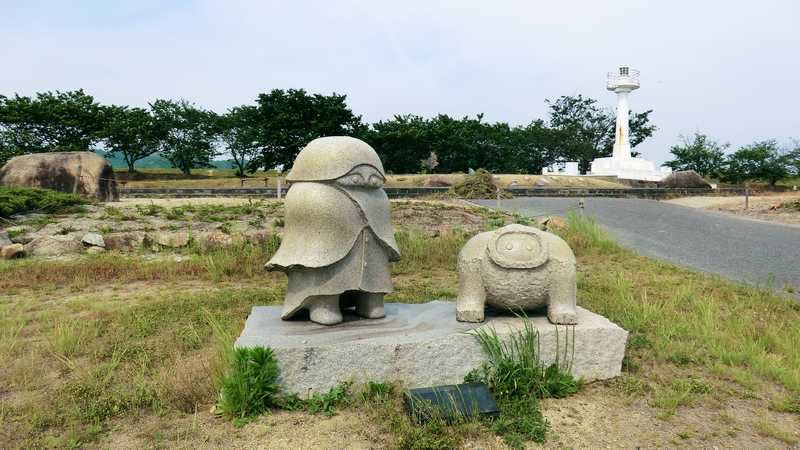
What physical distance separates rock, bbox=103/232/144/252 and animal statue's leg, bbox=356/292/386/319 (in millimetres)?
5823

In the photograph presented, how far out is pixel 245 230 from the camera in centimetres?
889

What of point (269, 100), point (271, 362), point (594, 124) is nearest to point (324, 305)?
point (271, 362)

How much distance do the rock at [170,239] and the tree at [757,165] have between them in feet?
88.6

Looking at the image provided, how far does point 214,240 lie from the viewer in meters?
8.20

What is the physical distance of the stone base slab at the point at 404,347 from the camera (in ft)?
10.4

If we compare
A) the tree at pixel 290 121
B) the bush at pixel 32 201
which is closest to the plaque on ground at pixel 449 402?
the bush at pixel 32 201

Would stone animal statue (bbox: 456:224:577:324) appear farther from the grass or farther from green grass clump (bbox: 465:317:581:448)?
the grass

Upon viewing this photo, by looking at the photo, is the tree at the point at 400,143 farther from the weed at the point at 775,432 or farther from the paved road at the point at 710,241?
the weed at the point at 775,432

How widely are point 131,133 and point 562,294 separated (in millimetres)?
26093

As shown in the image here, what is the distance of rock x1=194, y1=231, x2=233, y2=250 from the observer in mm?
8078

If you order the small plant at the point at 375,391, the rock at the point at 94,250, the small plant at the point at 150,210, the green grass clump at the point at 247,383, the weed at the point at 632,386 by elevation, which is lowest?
the weed at the point at 632,386

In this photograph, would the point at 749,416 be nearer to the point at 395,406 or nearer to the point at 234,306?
the point at 395,406

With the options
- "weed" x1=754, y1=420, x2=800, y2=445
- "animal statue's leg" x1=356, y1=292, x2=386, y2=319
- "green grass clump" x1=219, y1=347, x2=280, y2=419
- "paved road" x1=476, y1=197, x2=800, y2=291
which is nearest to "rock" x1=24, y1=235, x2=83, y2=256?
"animal statue's leg" x1=356, y1=292, x2=386, y2=319

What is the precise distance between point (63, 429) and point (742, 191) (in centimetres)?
2549
